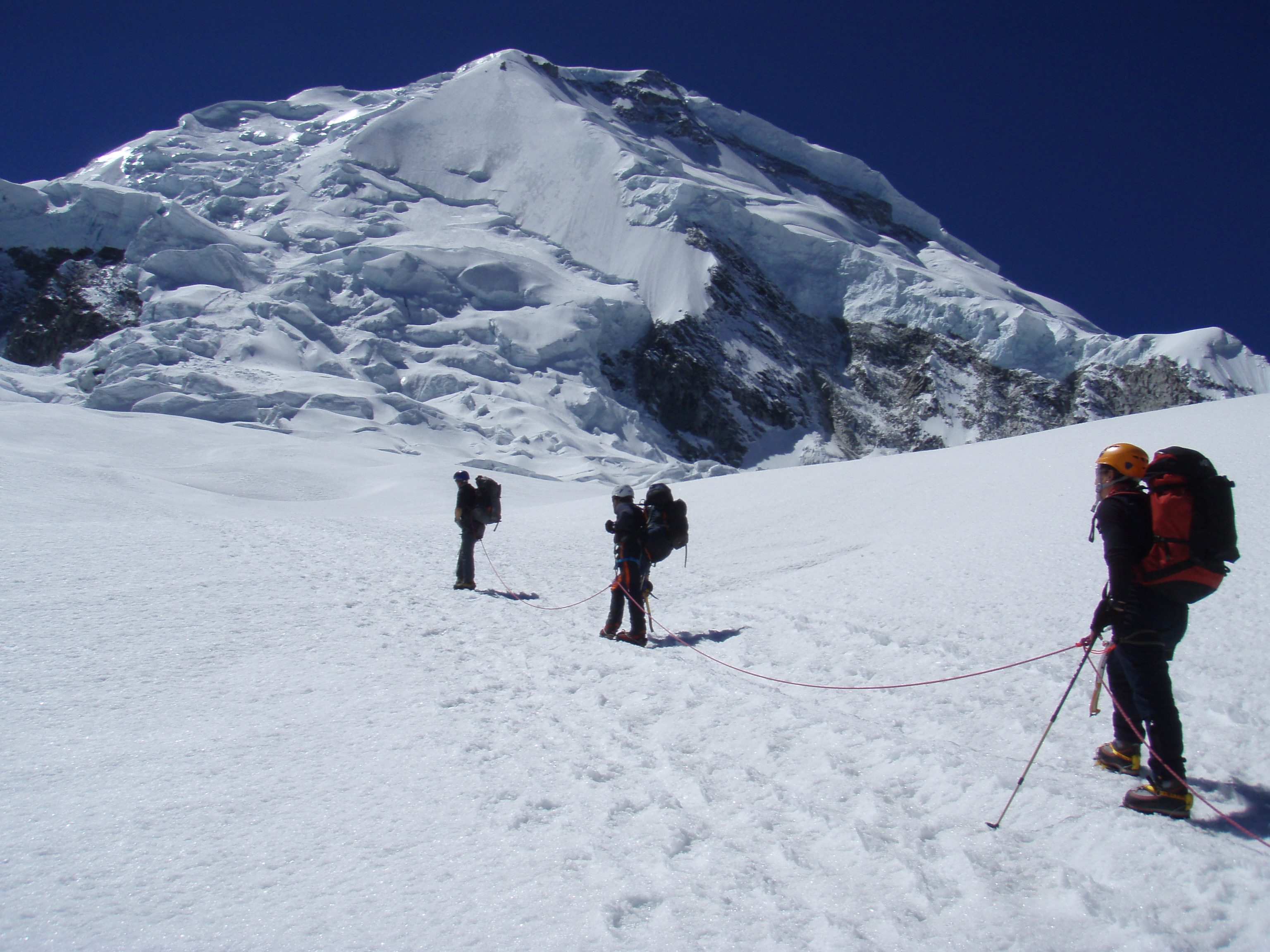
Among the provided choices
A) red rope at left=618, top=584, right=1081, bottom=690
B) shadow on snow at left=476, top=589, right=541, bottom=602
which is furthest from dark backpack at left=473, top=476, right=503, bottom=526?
red rope at left=618, top=584, right=1081, bottom=690

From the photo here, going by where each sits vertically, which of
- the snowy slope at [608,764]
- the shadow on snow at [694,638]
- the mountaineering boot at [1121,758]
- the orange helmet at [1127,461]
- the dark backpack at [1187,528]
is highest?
the orange helmet at [1127,461]

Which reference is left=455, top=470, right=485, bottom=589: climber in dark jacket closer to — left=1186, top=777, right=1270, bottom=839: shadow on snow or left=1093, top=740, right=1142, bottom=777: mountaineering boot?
left=1093, top=740, right=1142, bottom=777: mountaineering boot

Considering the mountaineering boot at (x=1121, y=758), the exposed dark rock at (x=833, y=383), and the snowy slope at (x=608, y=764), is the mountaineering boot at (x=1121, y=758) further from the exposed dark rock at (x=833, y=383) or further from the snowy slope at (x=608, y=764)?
the exposed dark rock at (x=833, y=383)

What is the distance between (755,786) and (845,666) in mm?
1992

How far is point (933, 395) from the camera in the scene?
64.8 m

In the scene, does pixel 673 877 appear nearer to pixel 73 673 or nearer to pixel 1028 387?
pixel 73 673

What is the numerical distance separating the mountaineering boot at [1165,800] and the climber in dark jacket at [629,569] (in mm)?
3547

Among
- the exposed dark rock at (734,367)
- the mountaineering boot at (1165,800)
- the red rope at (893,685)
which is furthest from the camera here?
the exposed dark rock at (734,367)

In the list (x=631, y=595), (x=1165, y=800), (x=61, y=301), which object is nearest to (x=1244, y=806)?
(x=1165, y=800)

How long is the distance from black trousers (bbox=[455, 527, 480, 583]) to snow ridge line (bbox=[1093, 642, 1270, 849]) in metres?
6.39

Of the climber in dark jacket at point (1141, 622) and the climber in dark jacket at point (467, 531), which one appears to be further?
the climber in dark jacket at point (467, 531)

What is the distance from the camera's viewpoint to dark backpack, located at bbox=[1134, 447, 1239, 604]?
9.21 feet

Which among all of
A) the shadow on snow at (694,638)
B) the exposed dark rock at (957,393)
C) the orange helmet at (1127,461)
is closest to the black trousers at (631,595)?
the shadow on snow at (694,638)

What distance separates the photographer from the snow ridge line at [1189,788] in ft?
8.64
